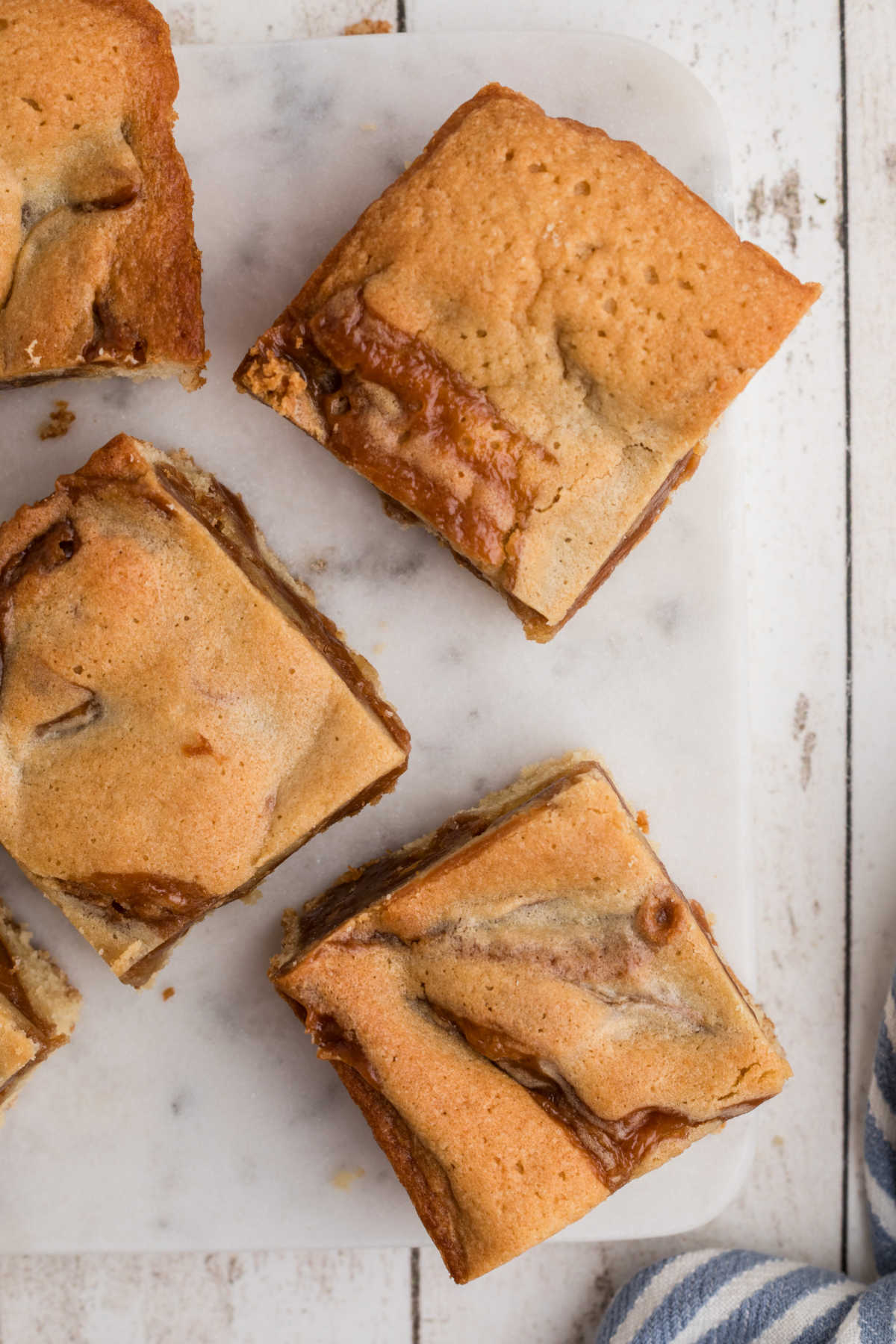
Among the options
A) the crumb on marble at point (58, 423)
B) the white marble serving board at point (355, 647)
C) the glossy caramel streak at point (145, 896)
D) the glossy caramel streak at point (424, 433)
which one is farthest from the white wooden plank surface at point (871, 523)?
the crumb on marble at point (58, 423)

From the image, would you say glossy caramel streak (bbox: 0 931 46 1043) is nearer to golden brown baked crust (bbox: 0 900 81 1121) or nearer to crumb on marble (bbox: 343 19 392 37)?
golden brown baked crust (bbox: 0 900 81 1121)

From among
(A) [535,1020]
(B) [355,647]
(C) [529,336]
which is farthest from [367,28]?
(A) [535,1020]

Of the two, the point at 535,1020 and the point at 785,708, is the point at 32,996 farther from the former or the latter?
the point at 785,708

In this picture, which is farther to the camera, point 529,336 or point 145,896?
point 145,896

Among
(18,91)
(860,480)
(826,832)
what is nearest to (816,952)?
(826,832)

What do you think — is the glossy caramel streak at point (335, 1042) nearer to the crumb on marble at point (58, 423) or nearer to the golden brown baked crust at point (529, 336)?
the golden brown baked crust at point (529, 336)
